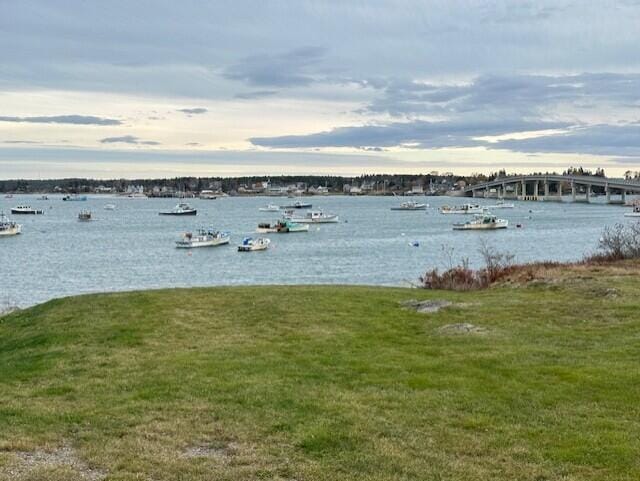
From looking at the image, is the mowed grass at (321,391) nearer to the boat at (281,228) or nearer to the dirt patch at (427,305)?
the dirt patch at (427,305)

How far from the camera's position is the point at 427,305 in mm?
16703

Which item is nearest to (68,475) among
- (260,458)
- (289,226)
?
(260,458)

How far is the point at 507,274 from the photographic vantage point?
2350cm

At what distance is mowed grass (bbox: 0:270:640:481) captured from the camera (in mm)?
7285

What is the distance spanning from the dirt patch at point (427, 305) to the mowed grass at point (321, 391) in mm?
313

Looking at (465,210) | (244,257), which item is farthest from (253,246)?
(465,210)

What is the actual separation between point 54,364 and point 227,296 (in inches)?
251

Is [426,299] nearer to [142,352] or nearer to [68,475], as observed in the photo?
[142,352]

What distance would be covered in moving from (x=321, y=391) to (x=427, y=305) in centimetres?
733

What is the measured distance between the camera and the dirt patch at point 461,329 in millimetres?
13641

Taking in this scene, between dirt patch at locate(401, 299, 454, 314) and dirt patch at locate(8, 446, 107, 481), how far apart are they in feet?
32.0

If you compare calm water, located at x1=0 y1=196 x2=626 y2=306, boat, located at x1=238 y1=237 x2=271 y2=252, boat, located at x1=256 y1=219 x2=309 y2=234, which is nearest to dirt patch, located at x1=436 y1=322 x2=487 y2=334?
calm water, located at x1=0 y1=196 x2=626 y2=306

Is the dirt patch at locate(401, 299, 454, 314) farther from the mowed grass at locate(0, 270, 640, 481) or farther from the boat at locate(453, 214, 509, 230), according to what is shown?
the boat at locate(453, 214, 509, 230)

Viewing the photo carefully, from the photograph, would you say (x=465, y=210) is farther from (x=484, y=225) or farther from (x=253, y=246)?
(x=253, y=246)
